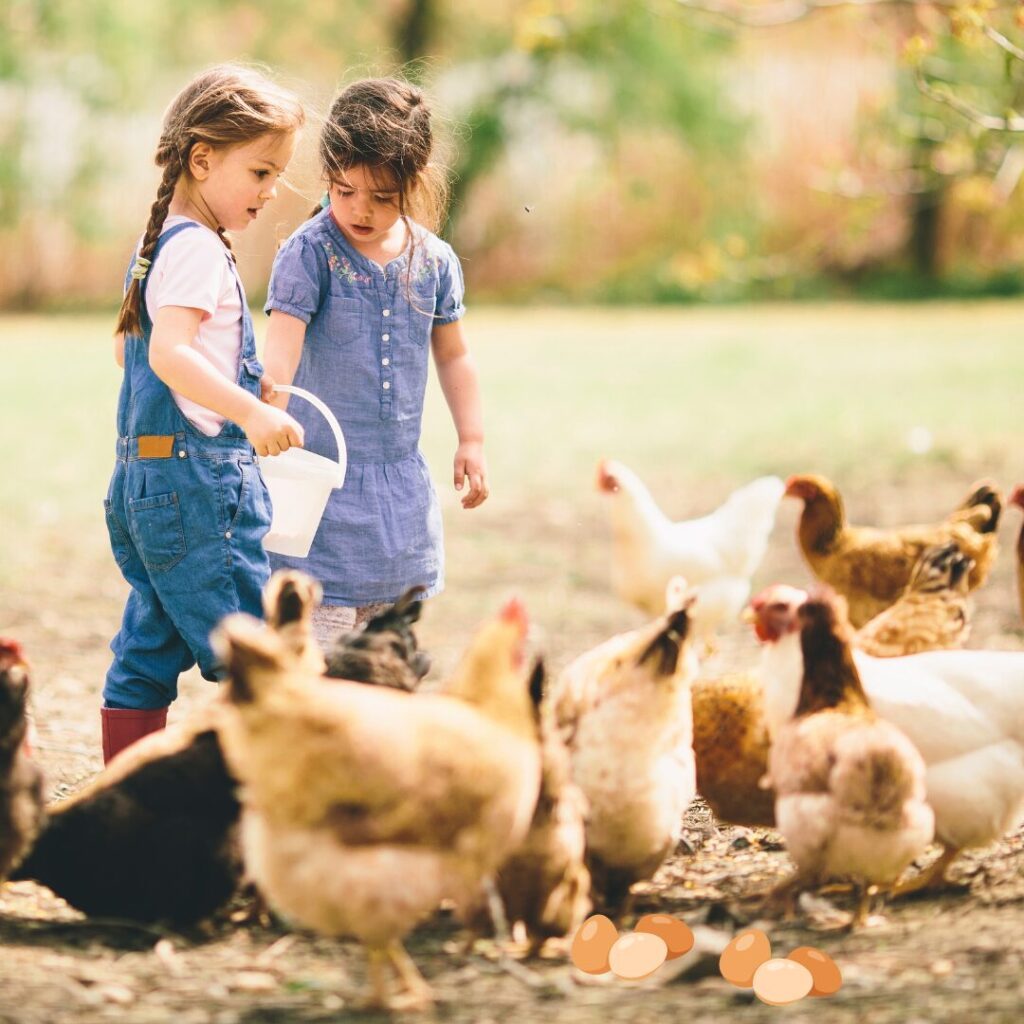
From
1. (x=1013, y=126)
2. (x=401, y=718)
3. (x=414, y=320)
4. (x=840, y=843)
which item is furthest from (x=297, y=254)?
(x=1013, y=126)

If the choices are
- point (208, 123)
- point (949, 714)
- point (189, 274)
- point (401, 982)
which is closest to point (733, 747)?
point (949, 714)

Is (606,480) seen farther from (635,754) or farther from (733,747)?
(635,754)

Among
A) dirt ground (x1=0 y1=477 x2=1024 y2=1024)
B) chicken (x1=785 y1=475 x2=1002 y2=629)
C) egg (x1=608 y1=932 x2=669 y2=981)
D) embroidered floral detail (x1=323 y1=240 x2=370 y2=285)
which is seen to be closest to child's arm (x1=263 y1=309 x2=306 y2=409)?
embroidered floral detail (x1=323 y1=240 x2=370 y2=285)

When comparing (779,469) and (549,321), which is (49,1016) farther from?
(549,321)

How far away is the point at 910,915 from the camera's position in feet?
10.4

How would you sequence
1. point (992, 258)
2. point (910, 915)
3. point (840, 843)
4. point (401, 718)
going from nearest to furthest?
point (401, 718), point (840, 843), point (910, 915), point (992, 258)

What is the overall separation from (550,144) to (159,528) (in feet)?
62.6

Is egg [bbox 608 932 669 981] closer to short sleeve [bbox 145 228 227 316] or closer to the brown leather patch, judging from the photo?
the brown leather patch

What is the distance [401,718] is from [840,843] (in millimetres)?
935

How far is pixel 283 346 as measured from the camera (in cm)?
387

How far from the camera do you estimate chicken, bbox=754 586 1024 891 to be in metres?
3.21

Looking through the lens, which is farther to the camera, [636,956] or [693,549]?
[693,549]

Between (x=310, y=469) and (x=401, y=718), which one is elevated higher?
(x=310, y=469)

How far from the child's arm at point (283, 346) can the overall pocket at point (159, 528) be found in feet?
1.58
